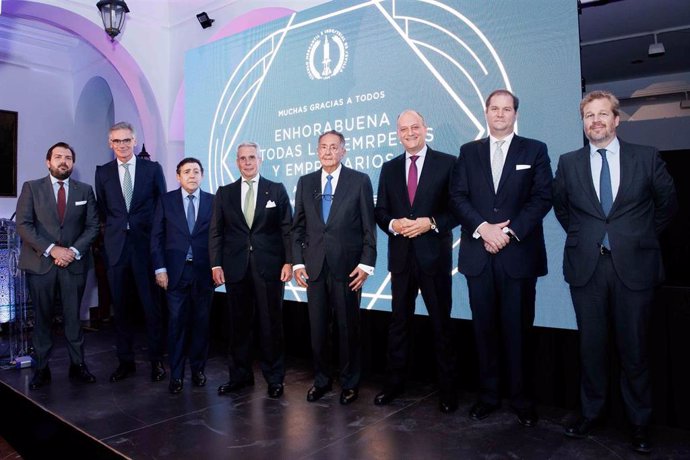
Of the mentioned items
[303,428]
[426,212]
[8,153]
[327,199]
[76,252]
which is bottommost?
[303,428]

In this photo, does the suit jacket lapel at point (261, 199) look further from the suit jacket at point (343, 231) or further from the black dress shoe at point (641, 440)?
the black dress shoe at point (641, 440)

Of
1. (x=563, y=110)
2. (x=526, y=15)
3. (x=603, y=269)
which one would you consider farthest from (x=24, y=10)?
(x=603, y=269)

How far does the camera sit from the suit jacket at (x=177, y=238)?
3223mm

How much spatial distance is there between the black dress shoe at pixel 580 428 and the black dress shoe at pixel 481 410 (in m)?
0.38

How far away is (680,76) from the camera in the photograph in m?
8.23

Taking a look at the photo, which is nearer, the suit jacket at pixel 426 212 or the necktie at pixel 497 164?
the necktie at pixel 497 164

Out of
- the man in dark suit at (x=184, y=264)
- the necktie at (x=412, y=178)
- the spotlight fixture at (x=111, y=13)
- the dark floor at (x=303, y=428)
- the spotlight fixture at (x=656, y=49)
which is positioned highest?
the spotlight fixture at (x=656, y=49)

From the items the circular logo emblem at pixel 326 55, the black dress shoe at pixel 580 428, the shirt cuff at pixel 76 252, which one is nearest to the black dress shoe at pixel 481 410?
the black dress shoe at pixel 580 428

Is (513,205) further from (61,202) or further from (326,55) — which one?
(61,202)

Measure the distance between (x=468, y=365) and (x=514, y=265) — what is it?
0.91 meters

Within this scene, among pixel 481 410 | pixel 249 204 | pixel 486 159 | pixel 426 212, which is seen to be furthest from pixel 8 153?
pixel 481 410

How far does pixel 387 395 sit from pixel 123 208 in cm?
219

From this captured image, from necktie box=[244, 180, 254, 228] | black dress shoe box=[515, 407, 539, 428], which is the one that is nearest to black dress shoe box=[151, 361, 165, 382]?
necktie box=[244, 180, 254, 228]

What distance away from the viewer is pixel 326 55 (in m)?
3.88
